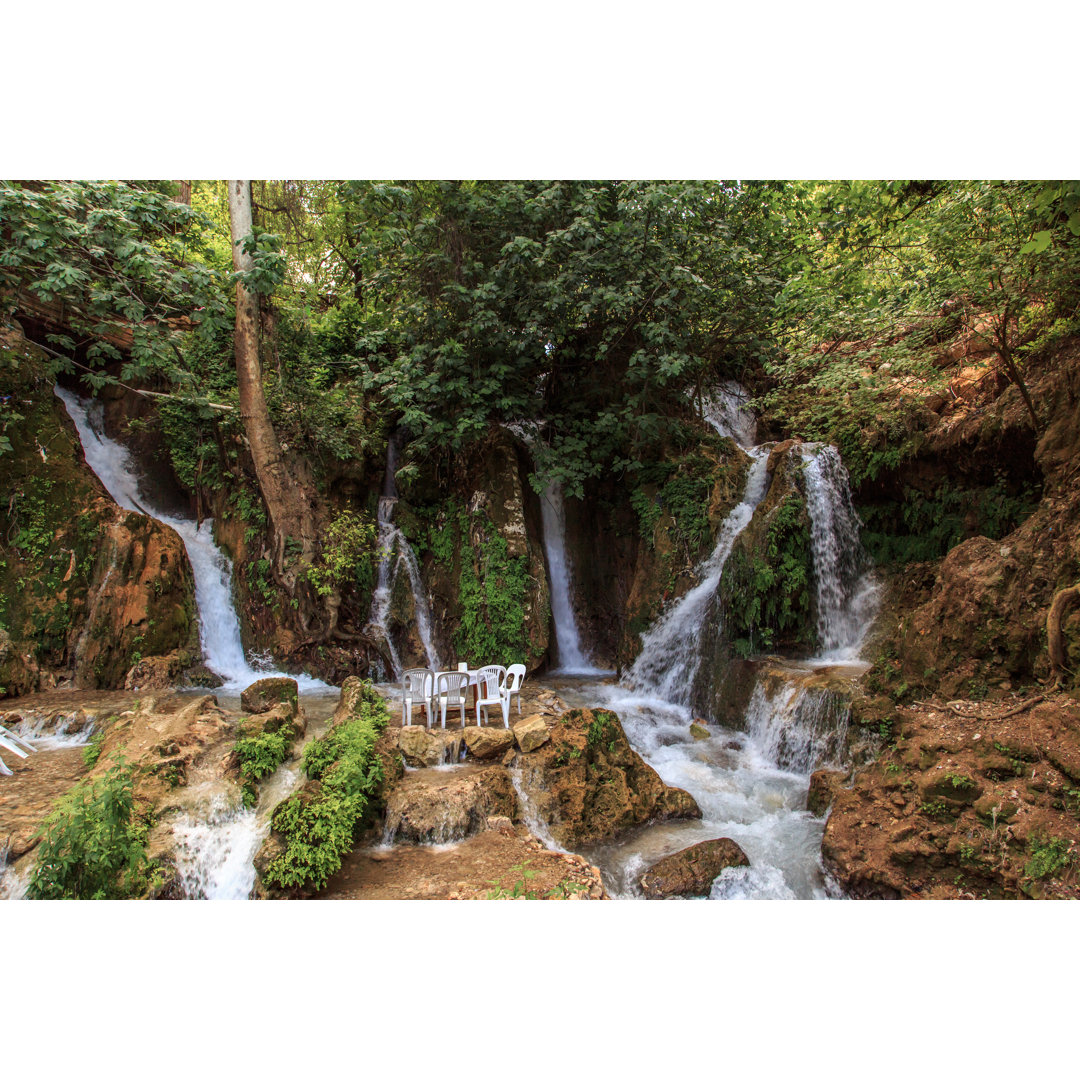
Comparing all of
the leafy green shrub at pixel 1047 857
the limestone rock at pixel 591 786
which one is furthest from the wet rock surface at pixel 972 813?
the limestone rock at pixel 591 786

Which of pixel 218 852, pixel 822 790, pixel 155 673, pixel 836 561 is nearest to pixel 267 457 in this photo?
pixel 155 673

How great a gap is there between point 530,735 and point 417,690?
1.53m

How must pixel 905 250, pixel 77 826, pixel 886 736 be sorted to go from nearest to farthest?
pixel 77 826 → pixel 886 736 → pixel 905 250

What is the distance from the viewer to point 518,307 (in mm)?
7863

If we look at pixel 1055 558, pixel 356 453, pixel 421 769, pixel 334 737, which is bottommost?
pixel 421 769

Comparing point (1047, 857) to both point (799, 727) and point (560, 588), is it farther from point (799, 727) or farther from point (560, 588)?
point (560, 588)

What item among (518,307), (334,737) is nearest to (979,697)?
(334,737)

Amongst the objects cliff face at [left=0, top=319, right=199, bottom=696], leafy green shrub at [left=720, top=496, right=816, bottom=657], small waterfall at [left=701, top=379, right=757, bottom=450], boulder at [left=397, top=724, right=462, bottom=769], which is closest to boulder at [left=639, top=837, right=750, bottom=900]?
boulder at [left=397, top=724, right=462, bottom=769]

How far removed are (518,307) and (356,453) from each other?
3.53 metres

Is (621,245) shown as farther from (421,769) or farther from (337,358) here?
(421,769)

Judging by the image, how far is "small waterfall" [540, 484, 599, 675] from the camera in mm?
9789

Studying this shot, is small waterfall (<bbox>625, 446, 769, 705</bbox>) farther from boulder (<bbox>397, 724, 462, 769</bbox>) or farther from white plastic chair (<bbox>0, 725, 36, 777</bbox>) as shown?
white plastic chair (<bbox>0, 725, 36, 777</bbox>)

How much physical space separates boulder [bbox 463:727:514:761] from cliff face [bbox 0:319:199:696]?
5.00m

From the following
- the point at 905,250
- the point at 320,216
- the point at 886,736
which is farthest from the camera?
the point at 320,216
